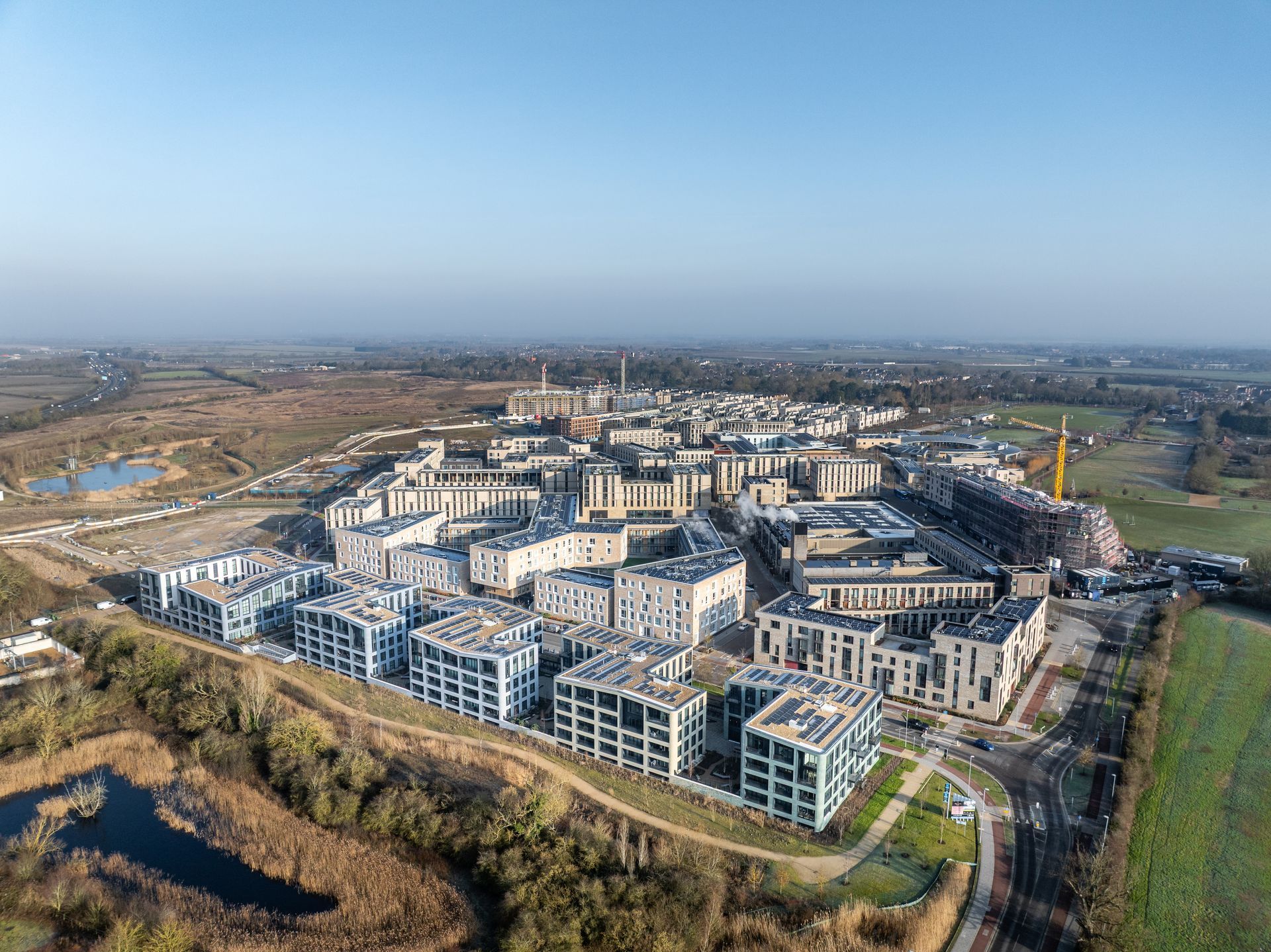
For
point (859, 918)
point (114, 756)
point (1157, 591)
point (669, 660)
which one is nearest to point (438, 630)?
point (669, 660)

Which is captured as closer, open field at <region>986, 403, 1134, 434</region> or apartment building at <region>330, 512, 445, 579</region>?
apartment building at <region>330, 512, 445, 579</region>

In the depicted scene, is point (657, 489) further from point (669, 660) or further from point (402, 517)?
point (669, 660)

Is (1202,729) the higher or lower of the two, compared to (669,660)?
lower

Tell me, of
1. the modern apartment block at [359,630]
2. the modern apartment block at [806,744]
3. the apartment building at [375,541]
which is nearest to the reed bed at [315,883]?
the modern apartment block at [359,630]

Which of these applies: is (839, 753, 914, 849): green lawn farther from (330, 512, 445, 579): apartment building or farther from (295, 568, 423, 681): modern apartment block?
(330, 512, 445, 579): apartment building

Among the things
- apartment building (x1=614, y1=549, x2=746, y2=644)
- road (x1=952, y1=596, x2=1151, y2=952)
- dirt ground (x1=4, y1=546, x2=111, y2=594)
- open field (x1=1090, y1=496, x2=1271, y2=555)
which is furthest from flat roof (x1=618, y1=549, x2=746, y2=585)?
open field (x1=1090, y1=496, x2=1271, y2=555)

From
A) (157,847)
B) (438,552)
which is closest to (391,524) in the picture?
(438,552)
